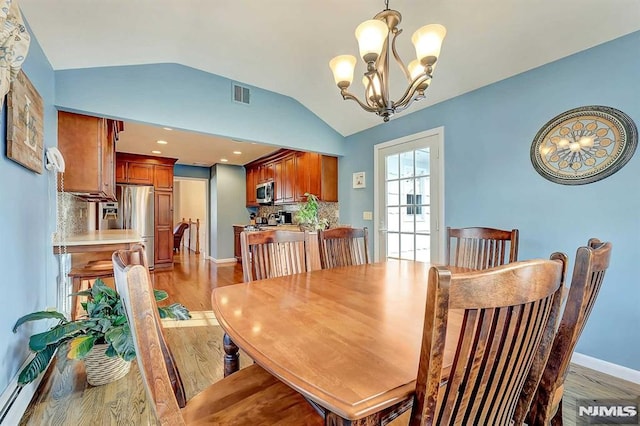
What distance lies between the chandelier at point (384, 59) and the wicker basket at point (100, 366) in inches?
91.2

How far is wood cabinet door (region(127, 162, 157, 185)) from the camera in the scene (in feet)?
18.2

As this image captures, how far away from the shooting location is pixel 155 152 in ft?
17.6

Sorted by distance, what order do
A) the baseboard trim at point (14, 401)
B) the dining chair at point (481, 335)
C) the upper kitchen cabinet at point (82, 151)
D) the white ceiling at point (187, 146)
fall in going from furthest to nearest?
the white ceiling at point (187, 146) < the upper kitchen cabinet at point (82, 151) < the baseboard trim at point (14, 401) < the dining chair at point (481, 335)

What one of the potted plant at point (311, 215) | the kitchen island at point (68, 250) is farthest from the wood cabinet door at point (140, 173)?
the potted plant at point (311, 215)

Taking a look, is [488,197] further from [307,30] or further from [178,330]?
[178,330]

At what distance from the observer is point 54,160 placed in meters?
2.27

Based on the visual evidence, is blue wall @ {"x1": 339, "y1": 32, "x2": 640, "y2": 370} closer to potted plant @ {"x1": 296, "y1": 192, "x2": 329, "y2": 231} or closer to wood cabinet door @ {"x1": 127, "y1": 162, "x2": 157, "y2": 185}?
potted plant @ {"x1": 296, "y1": 192, "x2": 329, "y2": 231}

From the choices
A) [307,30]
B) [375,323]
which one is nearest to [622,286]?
[375,323]

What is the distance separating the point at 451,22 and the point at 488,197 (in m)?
1.51

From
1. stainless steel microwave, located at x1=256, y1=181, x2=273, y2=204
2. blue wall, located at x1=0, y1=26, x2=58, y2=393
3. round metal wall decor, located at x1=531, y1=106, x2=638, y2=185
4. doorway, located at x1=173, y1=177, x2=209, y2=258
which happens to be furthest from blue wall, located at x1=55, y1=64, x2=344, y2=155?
doorway, located at x1=173, y1=177, x2=209, y2=258

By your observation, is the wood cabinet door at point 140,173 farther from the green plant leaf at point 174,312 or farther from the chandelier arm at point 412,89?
the chandelier arm at point 412,89

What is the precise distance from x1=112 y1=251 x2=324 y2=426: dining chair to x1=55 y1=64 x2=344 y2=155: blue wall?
7.89 feet

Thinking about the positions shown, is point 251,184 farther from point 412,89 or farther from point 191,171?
point 412,89

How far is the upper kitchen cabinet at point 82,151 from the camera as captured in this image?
8.63 ft
